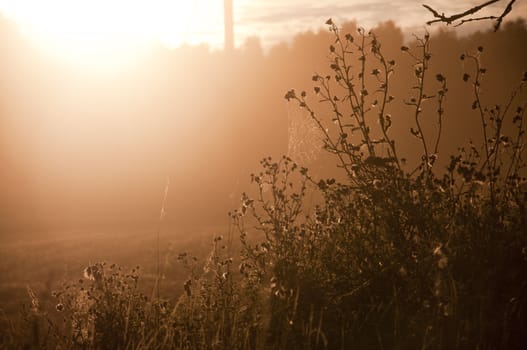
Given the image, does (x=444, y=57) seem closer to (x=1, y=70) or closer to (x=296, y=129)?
(x=1, y=70)

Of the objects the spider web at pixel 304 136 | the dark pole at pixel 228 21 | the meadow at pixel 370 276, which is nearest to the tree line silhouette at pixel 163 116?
the dark pole at pixel 228 21

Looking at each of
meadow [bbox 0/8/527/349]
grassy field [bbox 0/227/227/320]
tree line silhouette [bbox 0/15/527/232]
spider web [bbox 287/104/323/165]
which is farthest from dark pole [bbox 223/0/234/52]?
meadow [bbox 0/8/527/349]

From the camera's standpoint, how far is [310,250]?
15.3ft

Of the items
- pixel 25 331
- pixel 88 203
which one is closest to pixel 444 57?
pixel 88 203

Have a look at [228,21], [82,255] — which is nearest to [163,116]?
[228,21]

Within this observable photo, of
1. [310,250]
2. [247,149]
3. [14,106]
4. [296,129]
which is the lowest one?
[310,250]

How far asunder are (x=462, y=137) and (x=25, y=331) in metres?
24.5

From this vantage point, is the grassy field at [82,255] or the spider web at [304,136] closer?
the spider web at [304,136]

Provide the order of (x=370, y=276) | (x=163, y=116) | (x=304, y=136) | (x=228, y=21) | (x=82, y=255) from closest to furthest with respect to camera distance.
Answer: (x=370, y=276), (x=304, y=136), (x=82, y=255), (x=228, y=21), (x=163, y=116)

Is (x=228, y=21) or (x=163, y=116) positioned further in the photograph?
(x=163, y=116)

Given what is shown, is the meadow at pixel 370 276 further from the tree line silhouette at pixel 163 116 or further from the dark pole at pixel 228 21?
the dark pole at pixel 228 21

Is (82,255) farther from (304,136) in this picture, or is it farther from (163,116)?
(163,116)

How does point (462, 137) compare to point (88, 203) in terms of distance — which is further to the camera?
point (462, 137)

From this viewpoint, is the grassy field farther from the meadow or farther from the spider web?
the meadow
